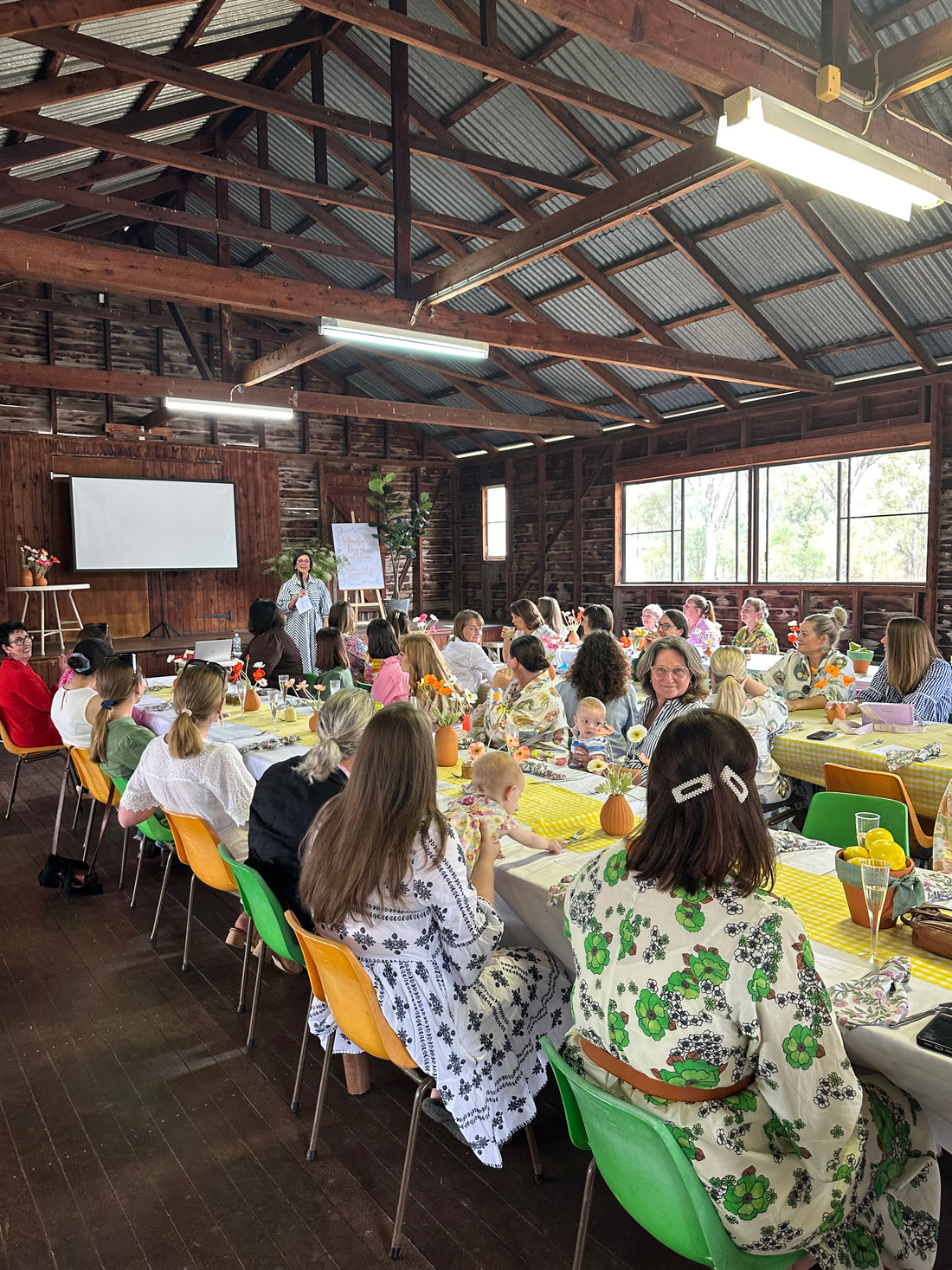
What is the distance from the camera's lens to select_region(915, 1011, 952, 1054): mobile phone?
157cm

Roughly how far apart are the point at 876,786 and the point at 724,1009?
2196mm

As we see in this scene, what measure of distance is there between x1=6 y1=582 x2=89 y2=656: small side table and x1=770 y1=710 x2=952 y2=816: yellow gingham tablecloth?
9820mm

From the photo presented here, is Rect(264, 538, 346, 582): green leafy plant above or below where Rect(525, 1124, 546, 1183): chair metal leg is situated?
A: above

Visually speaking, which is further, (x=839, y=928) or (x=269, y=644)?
(x=269, y=644)

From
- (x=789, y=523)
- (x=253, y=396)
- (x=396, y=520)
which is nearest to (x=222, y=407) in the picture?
(x=253, y=396)

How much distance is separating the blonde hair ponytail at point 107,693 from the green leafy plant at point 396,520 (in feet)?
33.4

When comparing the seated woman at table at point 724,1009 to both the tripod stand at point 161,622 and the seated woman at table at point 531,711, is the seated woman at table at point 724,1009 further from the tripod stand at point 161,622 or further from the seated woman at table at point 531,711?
the tripod stand at point 161,622

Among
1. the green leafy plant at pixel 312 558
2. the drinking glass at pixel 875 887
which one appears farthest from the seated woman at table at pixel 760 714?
the green leafy plant at pixel 312 558

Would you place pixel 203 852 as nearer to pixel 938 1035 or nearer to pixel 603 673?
pixel 603 673

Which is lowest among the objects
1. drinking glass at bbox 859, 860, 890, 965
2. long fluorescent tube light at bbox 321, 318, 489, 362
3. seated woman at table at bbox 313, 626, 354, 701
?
drinking glass at bbox 859, 860, 890, 965

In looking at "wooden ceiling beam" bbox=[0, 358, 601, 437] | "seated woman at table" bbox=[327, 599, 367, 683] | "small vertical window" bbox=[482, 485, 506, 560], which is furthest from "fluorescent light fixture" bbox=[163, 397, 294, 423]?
"small vertical window" bbox=[482, 485, 506, 560]

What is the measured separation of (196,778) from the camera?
3500mm

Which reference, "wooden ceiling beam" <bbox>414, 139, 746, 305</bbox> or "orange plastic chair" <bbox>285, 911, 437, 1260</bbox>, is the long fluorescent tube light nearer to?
"wooden ceiling beam" <bbox>414, 139, 746, 305</bbox>

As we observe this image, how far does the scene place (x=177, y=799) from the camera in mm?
3541
